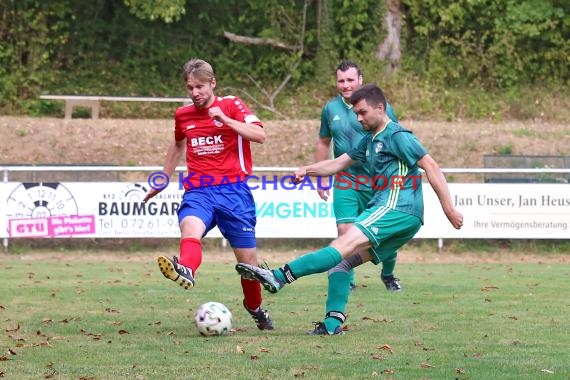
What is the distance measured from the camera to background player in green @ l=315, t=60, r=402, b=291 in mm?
9938

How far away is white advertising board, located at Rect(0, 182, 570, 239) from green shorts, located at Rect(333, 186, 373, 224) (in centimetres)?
638

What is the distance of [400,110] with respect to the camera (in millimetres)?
25172

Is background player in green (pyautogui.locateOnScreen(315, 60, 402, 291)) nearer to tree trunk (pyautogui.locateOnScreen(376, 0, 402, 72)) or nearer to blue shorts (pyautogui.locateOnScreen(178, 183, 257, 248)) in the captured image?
blue shorts (pyautogui.locateOnScreen(178, 183, 257, 248))

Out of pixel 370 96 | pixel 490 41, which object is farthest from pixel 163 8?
pixel 370 96

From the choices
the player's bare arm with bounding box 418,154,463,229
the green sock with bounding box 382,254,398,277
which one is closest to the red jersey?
the player's bare arm with bounding box 418,154,463,229

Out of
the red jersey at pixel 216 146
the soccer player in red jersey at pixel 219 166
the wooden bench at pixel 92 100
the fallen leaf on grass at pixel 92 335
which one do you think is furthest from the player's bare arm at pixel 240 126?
the wooden bench at pixel 92 100

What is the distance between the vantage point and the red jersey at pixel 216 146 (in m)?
8.23

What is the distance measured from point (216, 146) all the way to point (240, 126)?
14.9 inches

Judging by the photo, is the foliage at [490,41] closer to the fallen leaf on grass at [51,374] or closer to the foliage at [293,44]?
the foliage at [293,44]

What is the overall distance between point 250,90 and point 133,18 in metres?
3.58

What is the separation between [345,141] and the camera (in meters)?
10.2

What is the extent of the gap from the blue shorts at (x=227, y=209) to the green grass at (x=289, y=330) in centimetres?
78

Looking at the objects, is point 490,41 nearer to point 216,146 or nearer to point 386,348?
point 216,146

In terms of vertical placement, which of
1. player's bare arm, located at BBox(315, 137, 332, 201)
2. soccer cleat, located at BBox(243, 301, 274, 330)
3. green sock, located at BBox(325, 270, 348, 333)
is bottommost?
soccer cleat, located at BBox(243, 301, 274, 330)
